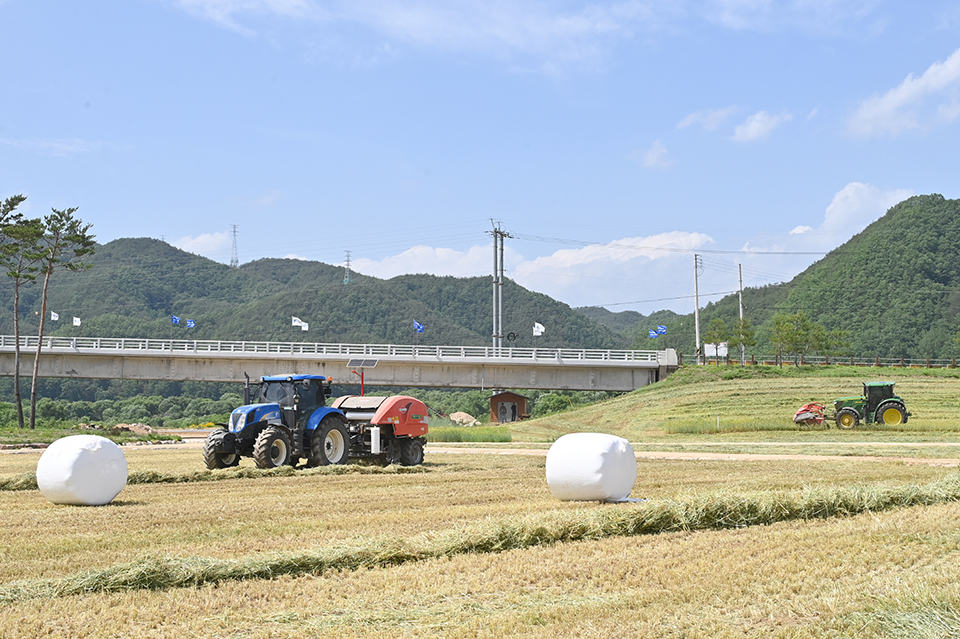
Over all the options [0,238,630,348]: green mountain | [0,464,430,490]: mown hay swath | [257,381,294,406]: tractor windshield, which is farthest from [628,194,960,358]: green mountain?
[0,464,430,490]: mown hay swath

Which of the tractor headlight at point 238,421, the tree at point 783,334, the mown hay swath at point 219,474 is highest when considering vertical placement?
the tree at point 783,334

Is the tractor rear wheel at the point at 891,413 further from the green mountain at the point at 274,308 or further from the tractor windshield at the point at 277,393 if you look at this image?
the green mountain at the point at 274,308

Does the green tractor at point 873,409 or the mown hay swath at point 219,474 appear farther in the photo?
the green tractor at point 873,409

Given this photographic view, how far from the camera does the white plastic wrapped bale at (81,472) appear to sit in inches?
501

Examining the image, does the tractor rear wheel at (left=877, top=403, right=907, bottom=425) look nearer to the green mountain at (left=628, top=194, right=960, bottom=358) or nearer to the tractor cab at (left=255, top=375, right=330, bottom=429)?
the tractor cab at (left=255, top=375, right=330, bottom=429)

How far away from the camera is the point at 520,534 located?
9047 millimetres

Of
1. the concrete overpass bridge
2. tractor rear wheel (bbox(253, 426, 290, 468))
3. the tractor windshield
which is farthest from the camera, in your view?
the concrete overpass bridge

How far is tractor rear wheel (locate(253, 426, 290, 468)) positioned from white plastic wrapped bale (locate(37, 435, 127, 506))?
17.7ft

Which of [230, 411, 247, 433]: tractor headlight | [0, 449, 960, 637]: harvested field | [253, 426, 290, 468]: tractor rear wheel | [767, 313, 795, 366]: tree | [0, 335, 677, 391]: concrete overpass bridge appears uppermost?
[767, 313, 795, 366]: tree

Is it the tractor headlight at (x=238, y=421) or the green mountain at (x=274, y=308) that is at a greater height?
the green mountain at (x=274, y=308)

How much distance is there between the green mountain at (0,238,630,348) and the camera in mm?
125000

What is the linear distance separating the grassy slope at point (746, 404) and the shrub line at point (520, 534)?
2575 cm

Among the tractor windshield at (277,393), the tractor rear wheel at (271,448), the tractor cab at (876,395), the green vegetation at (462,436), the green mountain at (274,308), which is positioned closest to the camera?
the tractor rear wheel at (271,448)

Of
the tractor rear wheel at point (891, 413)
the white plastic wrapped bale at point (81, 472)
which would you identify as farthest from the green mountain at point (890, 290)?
the white plastic wrapped bale at point (81, 472)
